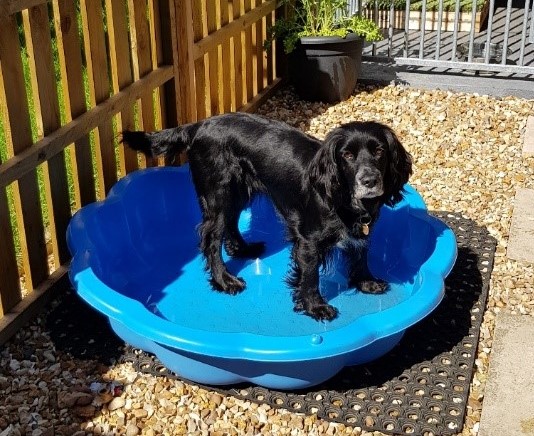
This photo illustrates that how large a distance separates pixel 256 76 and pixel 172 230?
2583 millimetres

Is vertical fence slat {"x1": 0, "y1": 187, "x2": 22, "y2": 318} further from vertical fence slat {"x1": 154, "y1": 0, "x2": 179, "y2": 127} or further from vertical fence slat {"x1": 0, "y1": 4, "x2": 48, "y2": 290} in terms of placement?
vertical fence slat {"x1": 154, "y1": 0, "x2": 179, "y2": 127}

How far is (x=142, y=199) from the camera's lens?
4.68m

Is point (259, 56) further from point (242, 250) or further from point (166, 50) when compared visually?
point (242, 250)

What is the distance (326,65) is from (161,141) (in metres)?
3.15

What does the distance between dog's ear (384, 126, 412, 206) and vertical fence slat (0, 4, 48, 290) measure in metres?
1.72

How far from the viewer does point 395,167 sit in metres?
3.61

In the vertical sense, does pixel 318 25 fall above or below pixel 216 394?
above

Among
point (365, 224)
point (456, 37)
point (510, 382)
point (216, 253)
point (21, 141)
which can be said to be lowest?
point (510, 382)

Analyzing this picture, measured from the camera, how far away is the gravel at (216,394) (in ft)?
11.0

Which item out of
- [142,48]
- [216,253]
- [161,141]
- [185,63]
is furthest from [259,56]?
[216,253]

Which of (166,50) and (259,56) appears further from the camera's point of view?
(259,56)

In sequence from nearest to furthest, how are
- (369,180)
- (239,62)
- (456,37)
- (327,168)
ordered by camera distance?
(369,180), (327,168), (239,62), (456,37)

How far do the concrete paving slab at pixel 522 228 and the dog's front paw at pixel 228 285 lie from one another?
5.33ft

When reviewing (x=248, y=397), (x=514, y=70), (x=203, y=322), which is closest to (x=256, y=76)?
(x=514, y=70)
